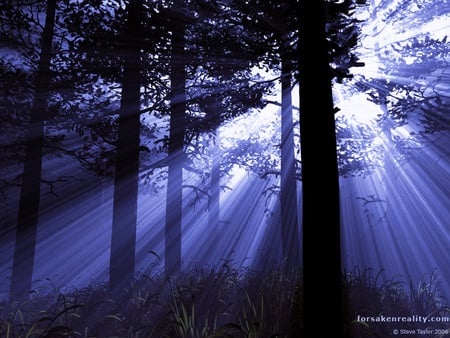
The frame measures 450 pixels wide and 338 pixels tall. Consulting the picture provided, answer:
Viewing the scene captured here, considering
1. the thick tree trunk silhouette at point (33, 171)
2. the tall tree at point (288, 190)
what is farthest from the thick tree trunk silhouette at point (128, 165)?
the tall tree at point (288, 190)

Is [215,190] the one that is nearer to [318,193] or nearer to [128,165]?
[128,165]

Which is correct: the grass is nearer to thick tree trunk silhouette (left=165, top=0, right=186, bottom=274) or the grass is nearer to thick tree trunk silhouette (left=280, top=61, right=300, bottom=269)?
thick tree trunk silhouette (left=280, top=61, right=300, bottom=269)

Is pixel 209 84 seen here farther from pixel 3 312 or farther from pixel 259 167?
pixel 3 312

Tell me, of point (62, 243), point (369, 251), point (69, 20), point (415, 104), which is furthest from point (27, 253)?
point (62, 243)

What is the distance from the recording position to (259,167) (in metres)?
14.5

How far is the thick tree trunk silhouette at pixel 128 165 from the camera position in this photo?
7.12m

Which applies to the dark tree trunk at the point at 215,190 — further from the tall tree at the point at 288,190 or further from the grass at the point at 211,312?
the grass at the point at 211,312

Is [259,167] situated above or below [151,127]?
below

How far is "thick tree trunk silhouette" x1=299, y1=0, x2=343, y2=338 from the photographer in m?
3.24

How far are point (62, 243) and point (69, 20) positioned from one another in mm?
21205

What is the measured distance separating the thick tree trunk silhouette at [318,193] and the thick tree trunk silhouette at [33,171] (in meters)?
7.12

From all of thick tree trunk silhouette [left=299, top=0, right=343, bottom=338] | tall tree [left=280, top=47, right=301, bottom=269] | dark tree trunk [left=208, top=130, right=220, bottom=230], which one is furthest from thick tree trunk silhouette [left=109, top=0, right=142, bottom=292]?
dark tree trunk [left=208, top=130, right=220, bottom=230]

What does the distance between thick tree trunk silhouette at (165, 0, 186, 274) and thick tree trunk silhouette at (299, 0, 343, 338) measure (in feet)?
17.0

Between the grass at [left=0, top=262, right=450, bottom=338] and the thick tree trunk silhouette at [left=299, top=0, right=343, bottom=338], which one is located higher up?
the thick tree trunk silhouette at [left=299, top=0, right=343, bottom=338]
